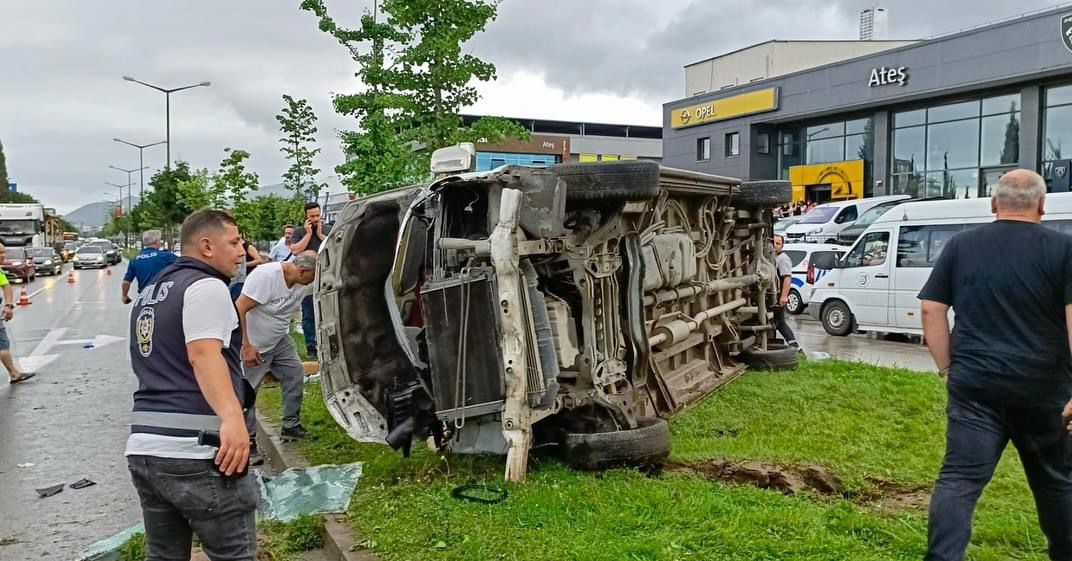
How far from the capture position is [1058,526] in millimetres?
3543

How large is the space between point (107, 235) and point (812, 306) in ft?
312

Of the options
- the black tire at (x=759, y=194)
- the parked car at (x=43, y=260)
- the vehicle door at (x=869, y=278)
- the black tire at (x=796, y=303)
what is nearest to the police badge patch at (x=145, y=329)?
the black tire at (x=759, y=194)

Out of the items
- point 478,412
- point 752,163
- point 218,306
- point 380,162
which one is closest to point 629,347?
point 478,412

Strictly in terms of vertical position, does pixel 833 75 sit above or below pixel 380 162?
above

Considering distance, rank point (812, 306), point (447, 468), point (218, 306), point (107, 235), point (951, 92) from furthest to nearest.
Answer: point (107, 235), point (951, 92), point (812, 306), point (447, 468), point (218, 306)

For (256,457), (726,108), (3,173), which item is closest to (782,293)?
(256,457)

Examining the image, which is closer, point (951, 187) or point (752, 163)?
point (951, 187)

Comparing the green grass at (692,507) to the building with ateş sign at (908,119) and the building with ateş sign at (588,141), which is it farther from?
the building with ateş sign at (588,141)

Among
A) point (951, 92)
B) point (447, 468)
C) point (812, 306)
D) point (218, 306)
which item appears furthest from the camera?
point (951, 92)

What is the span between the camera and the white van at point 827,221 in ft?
78.9

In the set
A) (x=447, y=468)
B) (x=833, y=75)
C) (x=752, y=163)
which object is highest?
(x=833, y=75)

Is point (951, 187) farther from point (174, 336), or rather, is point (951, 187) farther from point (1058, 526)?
point (174, 336)

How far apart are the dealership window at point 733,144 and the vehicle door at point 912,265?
26657 mm

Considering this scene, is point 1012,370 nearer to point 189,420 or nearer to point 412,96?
point 189,420
